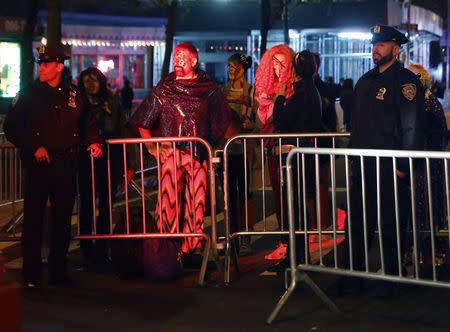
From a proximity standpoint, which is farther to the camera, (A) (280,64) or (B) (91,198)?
(A) (280,64)

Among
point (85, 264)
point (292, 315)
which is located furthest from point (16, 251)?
point (292, 315)

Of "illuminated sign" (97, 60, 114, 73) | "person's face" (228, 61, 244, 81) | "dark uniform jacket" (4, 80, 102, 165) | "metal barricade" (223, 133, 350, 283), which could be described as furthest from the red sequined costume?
"illuminated sign" (97, 60, 114, 73)

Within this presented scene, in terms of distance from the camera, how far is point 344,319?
7340mm

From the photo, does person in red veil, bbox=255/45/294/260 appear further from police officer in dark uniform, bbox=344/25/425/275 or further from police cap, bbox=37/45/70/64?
police cap, bbox=37/45/70/64

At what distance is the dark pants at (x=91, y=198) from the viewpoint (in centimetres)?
938

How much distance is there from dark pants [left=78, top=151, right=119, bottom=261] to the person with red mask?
2.02 ft

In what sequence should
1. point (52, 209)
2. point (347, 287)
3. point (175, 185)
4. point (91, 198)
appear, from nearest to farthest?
point (347, 287) < point (52, 209) < point (175, 185) < point (91, 198)

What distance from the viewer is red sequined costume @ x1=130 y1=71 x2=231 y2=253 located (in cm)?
896

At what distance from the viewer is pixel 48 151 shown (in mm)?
8352

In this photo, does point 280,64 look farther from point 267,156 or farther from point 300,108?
point 267,156

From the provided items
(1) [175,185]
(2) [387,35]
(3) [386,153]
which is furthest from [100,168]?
(3) [386,153]

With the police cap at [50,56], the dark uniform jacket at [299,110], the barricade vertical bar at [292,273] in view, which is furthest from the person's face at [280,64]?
the barricade vertical bar at [292,273]

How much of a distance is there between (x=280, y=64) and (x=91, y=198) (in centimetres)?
214

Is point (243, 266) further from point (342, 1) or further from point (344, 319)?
point (342, 1)
